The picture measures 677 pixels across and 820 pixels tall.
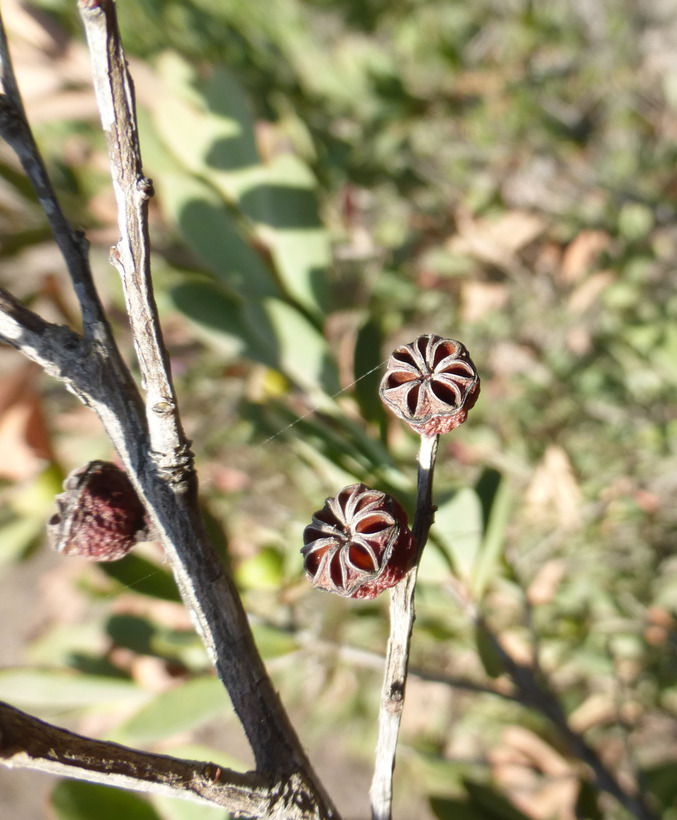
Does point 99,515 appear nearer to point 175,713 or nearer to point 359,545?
point 359,545

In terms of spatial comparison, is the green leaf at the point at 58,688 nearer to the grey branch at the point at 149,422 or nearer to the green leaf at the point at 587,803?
the grey branch at the point at 149,422

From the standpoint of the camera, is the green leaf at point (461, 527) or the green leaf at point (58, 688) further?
the green leaf at point (58, 688)

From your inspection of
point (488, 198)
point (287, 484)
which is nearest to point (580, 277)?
point (488, 198)

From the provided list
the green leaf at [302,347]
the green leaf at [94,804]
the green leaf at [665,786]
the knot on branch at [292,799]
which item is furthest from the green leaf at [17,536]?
the green leaf at [665,786]

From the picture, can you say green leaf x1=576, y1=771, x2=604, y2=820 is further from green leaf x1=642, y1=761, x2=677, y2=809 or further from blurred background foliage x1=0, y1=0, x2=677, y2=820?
green leaf x1=642, y1=761, x2=677, y2=809

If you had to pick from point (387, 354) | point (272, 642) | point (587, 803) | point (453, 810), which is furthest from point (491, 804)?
point (387, 354)

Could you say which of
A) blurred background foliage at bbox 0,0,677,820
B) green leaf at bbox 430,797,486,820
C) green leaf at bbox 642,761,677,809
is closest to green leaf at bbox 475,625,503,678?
blurred background foliage at bbox 0,0,677,820

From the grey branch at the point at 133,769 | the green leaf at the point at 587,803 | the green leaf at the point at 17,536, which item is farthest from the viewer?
the green leaf at the point at 17,536

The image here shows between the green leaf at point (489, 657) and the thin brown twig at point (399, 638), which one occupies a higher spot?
the green leaf at point (489, 657)
